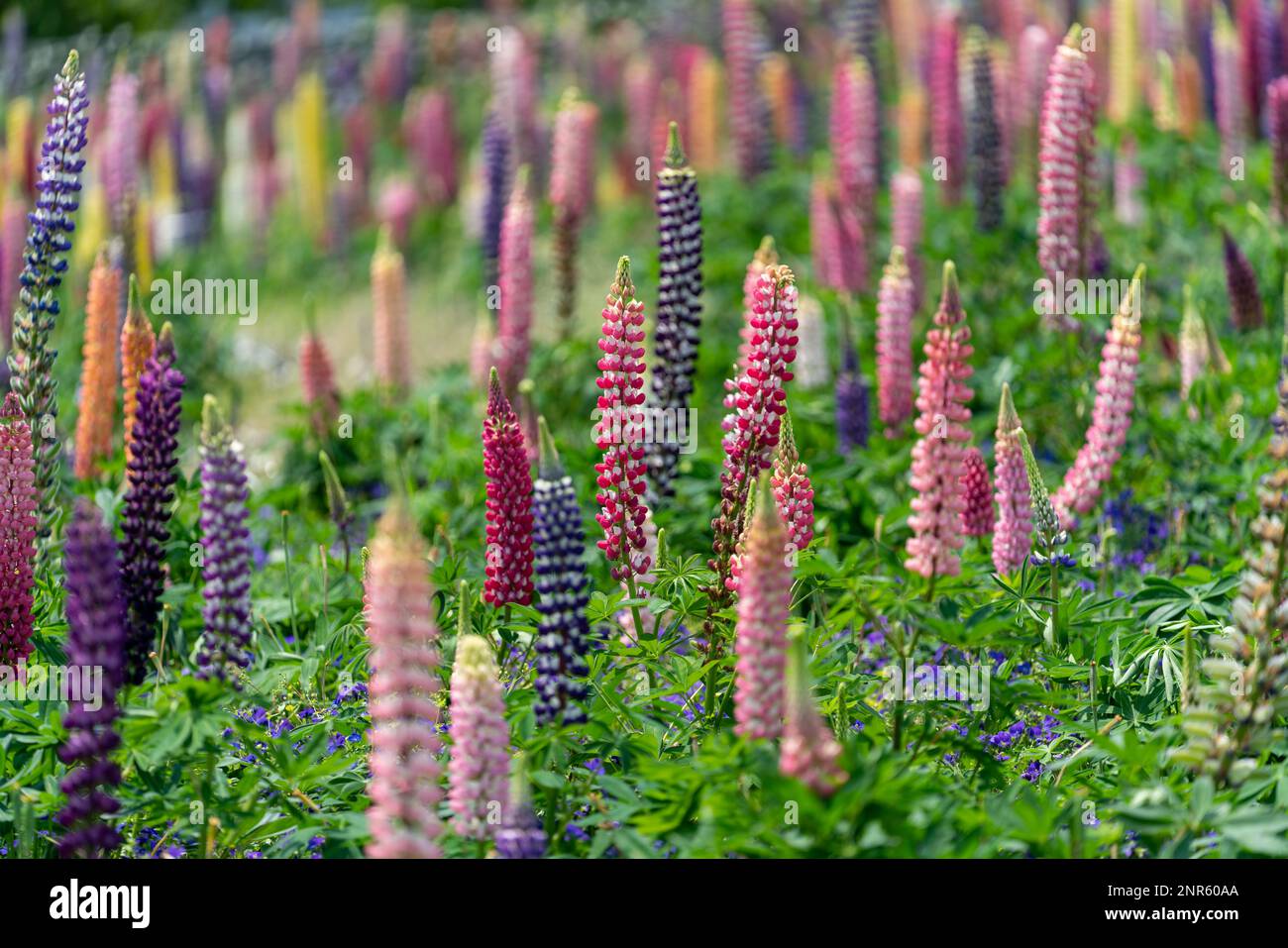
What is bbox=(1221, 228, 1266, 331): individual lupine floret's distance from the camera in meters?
7.90

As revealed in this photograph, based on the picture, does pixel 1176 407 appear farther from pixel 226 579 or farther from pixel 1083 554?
pixel 226 579

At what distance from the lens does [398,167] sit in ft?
57.1

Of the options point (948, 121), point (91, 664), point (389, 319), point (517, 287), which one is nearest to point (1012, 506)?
point (91, 664)

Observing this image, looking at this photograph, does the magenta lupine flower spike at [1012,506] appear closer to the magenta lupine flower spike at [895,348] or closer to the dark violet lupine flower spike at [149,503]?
the magenta lupine flower spike at [895,348]

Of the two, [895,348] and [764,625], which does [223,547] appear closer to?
[764,625]

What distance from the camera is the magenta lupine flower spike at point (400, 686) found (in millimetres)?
3668

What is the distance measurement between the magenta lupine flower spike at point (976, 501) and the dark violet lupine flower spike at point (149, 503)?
2.63m

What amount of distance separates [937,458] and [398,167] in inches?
530

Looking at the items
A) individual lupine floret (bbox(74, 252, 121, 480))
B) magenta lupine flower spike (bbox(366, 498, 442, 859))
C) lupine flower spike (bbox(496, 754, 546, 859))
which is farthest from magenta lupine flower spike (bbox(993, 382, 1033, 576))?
individual lupine floret (bbox(74, 252, 121, 480))

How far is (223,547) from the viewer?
4641 mm

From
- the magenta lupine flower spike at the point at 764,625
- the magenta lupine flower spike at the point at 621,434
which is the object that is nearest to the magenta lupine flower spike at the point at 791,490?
the magenta lupine flower spike at the point at 621,434

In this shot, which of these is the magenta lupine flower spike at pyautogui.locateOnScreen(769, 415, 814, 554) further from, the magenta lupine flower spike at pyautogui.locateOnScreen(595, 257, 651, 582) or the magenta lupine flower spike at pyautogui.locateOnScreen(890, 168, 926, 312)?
the magenta lupine flower spike at pyautogui.locateOnScreen(890, 168, 926, 312)

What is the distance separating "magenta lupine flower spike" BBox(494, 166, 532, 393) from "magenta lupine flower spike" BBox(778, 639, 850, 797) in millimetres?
5174

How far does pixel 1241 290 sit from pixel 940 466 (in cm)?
391
